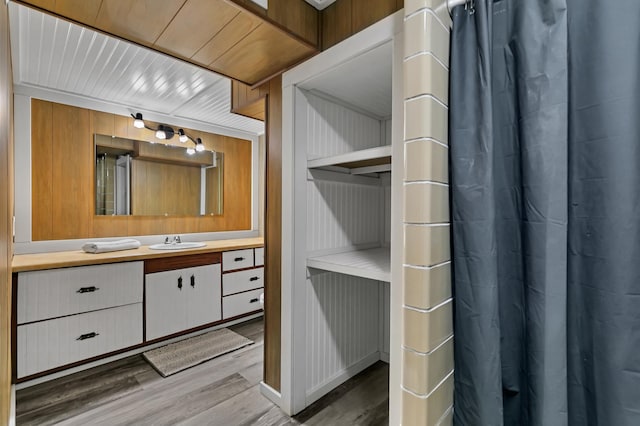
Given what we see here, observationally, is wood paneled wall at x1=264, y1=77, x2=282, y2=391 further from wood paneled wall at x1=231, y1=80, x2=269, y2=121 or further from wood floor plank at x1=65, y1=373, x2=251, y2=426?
wood floor plank at x1=65, y1=373, x2=251, y2=426

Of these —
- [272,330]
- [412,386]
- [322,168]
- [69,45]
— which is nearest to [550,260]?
[412,386]

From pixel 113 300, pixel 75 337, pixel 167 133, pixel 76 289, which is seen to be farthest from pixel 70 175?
pixel 75 337

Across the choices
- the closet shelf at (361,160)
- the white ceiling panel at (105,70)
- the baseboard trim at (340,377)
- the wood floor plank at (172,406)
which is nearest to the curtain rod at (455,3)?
the closet shelf at (361,160)

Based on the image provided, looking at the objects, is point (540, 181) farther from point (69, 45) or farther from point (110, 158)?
point (110, 158)

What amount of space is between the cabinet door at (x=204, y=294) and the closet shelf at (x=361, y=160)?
1.84 meters

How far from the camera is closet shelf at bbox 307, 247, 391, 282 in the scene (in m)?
1.42

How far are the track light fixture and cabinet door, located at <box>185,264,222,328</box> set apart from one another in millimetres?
1400

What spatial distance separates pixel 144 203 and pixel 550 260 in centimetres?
341

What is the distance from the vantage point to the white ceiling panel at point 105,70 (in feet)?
6.02

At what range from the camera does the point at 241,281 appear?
10.9 feet

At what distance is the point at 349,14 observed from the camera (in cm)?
151

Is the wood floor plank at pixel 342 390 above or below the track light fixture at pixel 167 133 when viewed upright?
below

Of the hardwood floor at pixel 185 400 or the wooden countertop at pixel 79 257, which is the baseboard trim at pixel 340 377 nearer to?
the hardwood floor at pixel 185 400

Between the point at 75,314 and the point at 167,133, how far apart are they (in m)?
1.91
